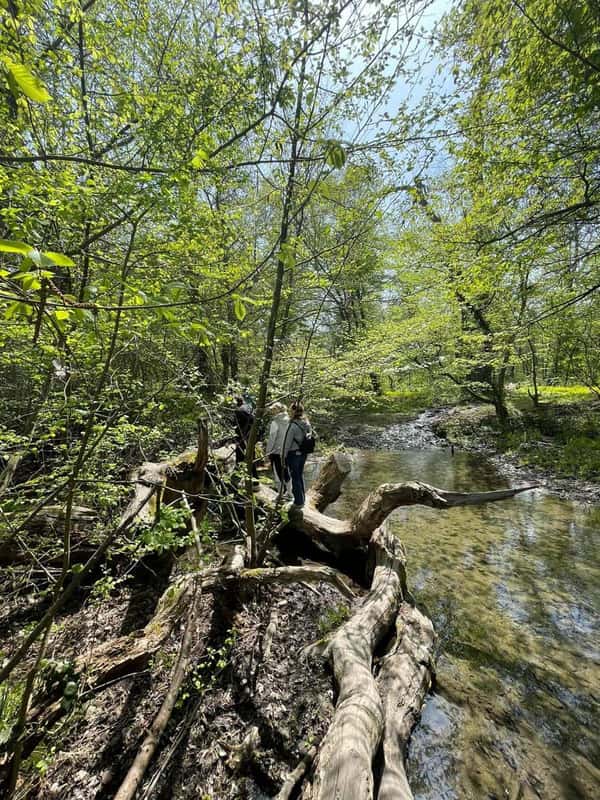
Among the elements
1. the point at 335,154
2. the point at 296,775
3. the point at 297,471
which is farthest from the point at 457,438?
the point at 335,154

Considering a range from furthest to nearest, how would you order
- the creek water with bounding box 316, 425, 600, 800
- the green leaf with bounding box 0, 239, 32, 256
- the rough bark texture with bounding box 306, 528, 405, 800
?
the creek water with bounding box 316, 425, 600, 800 → the rough bark texture with bounding box 306, 528, 405, 800 → the green leaf with bounding box 0, 239, 32, 256

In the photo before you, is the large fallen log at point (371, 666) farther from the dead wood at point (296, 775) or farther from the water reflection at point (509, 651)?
the water reflection at point (509, 651)

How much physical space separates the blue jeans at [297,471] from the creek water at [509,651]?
2.08 m

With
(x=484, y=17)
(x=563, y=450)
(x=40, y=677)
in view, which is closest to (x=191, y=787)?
(x=40, y=677)

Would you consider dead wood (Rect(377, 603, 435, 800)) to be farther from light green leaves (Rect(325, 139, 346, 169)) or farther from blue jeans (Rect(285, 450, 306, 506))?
light green leaves (Rect(325, 139, 346, 169))

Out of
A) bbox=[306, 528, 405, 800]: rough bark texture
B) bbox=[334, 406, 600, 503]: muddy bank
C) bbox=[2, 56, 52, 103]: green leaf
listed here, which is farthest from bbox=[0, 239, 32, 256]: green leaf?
bbox=[334, 406, 600, 503]: muddy bank

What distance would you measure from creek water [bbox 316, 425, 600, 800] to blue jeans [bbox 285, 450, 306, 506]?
2081 millimetres

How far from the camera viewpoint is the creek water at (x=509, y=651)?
2621 mm

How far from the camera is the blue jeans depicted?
5559 millimetres

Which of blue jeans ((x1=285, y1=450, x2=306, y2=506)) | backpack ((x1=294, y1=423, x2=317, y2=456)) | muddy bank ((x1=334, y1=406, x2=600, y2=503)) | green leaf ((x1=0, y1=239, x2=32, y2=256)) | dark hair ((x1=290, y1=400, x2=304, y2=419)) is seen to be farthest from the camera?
muddy bank ((x1=334, y1=406, x2=600, y2=503))

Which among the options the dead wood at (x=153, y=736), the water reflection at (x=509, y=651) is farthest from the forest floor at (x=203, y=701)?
the water reflection at (x=509, y=651)

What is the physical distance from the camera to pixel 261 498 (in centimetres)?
565

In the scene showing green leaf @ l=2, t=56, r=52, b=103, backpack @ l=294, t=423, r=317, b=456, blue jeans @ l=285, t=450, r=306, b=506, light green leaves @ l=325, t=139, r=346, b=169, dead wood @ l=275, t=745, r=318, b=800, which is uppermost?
light green leaves @ l=325, t=139, r=346, b=169

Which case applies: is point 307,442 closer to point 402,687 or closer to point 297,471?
point 297,471
